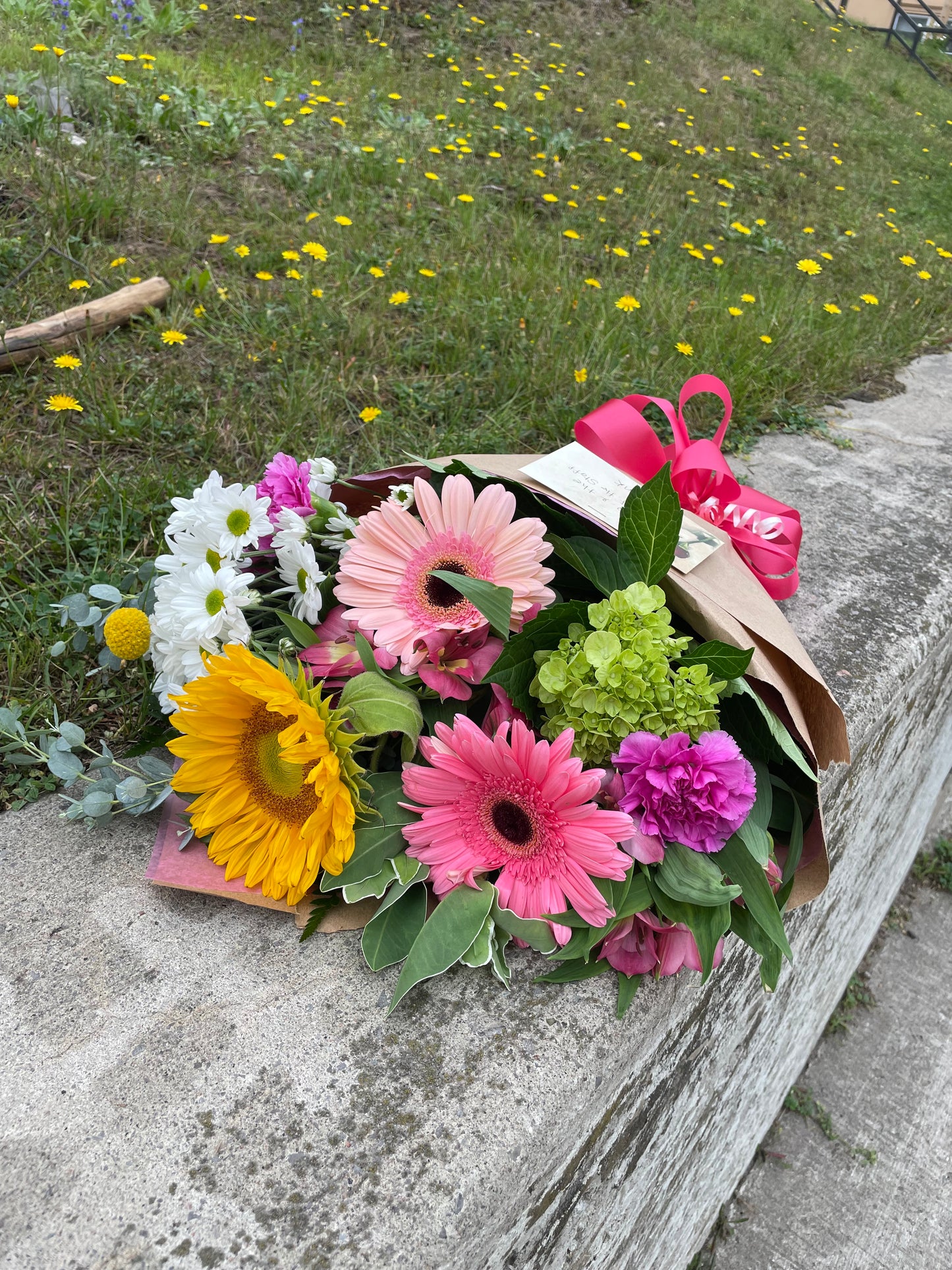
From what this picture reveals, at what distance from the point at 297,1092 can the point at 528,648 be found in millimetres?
509

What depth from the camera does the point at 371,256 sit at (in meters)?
2.97

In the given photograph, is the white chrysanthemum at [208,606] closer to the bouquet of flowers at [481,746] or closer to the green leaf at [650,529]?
the bouquet of flowers at [481,746]

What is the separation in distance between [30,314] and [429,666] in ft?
6.45

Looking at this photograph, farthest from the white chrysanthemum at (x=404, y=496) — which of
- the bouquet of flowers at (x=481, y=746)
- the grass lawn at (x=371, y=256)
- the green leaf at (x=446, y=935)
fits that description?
the grass lawn at (x=371, y=256)

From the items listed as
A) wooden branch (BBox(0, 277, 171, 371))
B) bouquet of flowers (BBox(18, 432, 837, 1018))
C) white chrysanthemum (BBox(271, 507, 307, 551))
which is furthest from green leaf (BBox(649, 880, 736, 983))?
wooden branch (BBox(0, 277, 171, 371))

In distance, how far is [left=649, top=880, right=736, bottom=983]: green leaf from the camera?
0.95 m

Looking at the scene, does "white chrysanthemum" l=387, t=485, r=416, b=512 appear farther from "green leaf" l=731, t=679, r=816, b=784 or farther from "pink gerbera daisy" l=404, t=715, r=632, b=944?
"green leaf" l=731, t=679, r=816, b=784

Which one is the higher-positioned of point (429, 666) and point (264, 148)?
point (429, 666)

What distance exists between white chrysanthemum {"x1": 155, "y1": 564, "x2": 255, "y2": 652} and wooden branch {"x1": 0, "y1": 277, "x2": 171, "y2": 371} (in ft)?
4.89

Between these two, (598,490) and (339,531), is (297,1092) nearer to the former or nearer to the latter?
(339,531)

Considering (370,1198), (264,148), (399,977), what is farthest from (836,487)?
(264,148)

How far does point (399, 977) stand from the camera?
0.95 metres

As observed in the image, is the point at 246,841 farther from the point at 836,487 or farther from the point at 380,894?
the point at 836,487

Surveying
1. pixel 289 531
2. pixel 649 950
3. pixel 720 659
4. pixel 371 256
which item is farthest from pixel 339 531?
pixel 371 256
